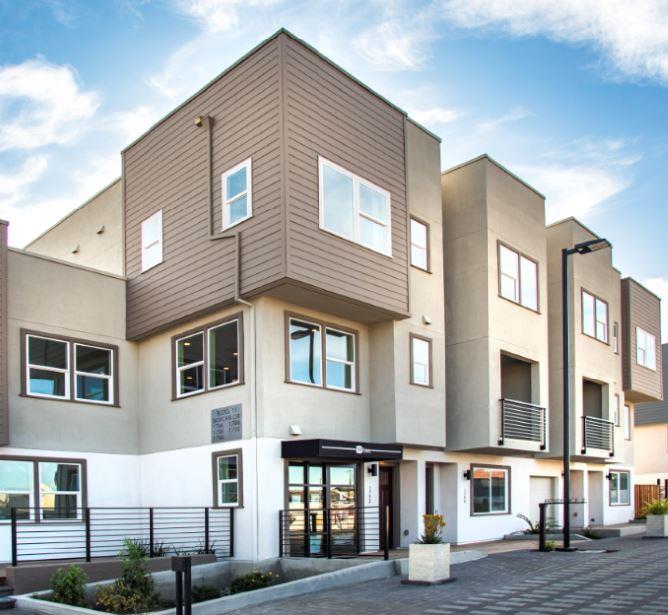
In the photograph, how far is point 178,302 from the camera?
18781mm

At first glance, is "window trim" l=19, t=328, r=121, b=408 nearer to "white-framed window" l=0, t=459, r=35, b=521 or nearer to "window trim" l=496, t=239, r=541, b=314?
"white-framed window" l=0, t=459, r=35, b=521

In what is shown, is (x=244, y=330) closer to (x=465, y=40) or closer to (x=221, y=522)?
(x=221, y=522)

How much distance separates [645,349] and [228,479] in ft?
67.5

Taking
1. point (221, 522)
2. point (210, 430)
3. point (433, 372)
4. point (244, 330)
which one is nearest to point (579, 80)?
point (433, 372)

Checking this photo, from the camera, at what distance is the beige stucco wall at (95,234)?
2241 cm

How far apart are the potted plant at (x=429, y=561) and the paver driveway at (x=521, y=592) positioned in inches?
12.0

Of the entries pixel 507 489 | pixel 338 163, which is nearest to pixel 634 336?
pixel 507 489

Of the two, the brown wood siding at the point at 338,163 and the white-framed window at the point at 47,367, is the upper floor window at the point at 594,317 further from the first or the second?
the white-framed window at the point at 47,367

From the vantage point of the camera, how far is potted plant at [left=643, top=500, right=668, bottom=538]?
2211 cm

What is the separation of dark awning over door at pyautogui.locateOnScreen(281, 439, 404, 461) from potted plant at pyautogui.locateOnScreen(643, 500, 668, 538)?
357 inches

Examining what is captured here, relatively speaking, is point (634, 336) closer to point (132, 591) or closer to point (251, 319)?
point (251, 319)

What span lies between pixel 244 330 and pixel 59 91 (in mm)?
6996

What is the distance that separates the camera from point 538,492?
86.2ft

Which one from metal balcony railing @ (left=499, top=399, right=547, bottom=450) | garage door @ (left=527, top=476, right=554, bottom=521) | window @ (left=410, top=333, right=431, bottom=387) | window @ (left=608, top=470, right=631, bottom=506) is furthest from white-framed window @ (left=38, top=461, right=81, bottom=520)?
window @ (left=608, top=470, right=631, bottom=506)
